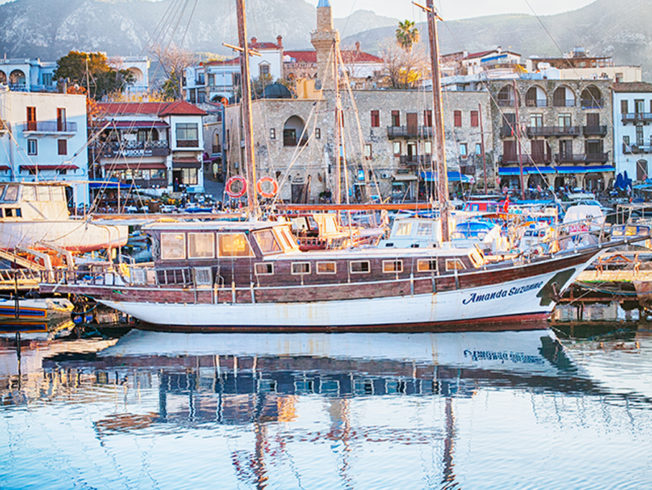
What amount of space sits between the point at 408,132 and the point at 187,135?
1533 centimetres

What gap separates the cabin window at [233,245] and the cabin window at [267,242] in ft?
1.27

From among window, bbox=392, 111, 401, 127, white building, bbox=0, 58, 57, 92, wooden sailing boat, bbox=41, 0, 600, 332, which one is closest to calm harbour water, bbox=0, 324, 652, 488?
wooden sailing boat, bbox=41, 0, 600, 332

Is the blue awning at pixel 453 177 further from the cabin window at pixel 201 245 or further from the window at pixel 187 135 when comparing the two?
the cabin window at pixel 201 245

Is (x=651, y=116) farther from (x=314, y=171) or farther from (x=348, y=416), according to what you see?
(x=348, y=416)

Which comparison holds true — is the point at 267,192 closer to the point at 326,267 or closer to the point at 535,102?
the point at 326,267

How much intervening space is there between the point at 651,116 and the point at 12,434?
211ft

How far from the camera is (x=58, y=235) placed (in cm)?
4125

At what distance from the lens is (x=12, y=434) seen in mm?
20891

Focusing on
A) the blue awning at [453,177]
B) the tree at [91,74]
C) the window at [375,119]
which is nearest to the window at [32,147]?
the tree at [91,74]

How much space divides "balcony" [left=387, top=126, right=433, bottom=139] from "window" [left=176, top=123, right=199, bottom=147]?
13.3 m

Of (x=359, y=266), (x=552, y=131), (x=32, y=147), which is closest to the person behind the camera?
(x=359, y=266)

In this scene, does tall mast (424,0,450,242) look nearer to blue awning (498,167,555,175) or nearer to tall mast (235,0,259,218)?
tall mast (235,0,259,218)

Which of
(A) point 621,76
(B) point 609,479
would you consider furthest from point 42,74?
(B) point 609,479

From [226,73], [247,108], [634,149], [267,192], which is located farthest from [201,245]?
[226,73]
